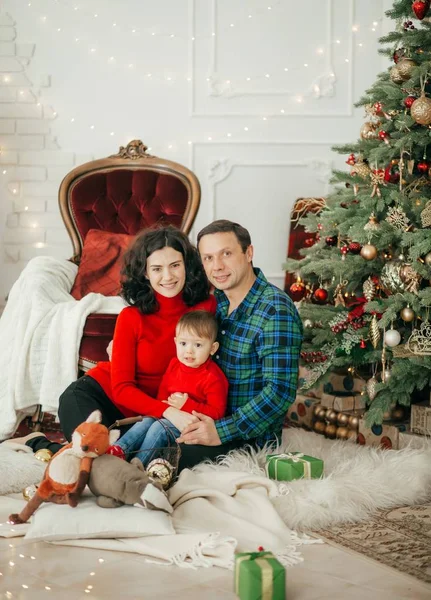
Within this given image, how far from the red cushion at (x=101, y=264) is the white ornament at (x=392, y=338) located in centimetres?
145

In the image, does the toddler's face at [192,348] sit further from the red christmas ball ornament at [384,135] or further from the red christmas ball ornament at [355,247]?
the red christmas ball ornament at [384,135]

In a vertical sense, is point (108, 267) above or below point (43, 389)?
above

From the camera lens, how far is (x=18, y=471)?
2584 mm

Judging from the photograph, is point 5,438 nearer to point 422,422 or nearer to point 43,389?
point 43,389

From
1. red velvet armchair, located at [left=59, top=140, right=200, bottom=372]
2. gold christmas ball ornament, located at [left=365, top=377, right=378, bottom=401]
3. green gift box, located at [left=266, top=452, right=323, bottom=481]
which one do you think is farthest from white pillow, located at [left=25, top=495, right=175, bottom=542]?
red velvet armchair, located at [left=59, top=140, right=200, bottom=372]

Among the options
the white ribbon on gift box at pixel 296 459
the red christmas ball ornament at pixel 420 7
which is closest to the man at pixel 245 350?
the white ribbon on gift box at pixel 296 459

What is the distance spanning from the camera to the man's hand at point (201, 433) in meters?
2.49

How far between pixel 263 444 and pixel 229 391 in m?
0.22

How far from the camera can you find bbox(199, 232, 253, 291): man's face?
2.60m

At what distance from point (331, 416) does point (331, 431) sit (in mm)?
60

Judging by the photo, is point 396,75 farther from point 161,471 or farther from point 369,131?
point 161,471

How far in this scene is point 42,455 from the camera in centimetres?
271

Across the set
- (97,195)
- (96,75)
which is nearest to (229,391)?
(97,195)

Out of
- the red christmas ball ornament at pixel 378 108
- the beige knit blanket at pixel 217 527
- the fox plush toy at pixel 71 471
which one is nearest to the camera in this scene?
the beige knit blanket at pixel 217 527
